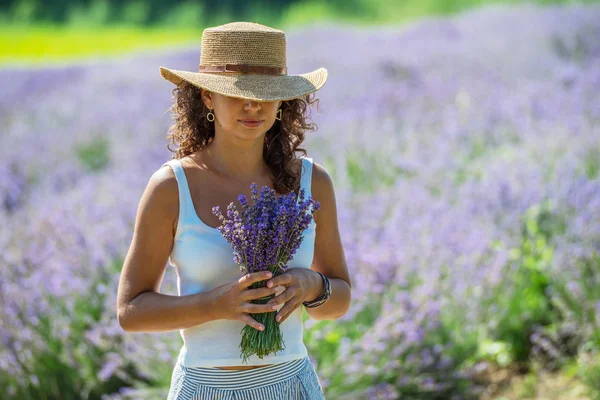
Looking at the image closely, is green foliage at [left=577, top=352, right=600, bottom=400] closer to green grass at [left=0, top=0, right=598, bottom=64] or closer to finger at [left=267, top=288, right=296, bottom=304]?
finger at [left=267, top=288, right=296, bottom=304]

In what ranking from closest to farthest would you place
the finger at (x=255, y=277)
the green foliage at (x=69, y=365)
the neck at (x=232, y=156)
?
the finger at (x=255, y=277)
the neck at (x=232, y=156)
the green foliage at (x=69, y=365)

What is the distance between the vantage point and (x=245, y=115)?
67.6 inches

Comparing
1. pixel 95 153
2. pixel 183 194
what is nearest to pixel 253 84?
pixel 183 194

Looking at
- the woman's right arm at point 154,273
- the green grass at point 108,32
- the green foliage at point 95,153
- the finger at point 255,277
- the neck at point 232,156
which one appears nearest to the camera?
the finger at point 255,277

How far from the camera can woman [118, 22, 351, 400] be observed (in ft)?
5.49

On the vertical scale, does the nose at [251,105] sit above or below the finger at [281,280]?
above

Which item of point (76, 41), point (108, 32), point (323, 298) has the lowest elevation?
point (323, 298)

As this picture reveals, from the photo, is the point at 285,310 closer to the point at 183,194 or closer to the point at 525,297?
the point at 183,194

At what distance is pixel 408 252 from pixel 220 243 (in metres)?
1.75

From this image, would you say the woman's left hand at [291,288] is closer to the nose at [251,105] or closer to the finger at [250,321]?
the finger at [250,321]

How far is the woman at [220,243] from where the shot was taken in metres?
1.67

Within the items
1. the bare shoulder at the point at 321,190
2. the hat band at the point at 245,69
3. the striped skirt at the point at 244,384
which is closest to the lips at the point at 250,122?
the hat band at the point at 245,69

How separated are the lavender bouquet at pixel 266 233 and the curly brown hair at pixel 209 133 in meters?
0.27

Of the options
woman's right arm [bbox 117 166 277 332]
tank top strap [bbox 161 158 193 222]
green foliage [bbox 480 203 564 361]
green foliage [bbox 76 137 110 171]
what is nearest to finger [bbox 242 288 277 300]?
woman's right arm [bbox 117 166 277 332]
